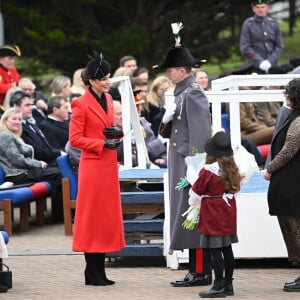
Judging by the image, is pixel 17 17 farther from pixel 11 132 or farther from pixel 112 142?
pixel 112 142

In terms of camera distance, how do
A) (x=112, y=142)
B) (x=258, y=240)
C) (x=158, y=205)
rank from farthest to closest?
(x=158, y=205) < (x=258, y=240) < (x=112, y=142)

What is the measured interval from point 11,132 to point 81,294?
4.84m

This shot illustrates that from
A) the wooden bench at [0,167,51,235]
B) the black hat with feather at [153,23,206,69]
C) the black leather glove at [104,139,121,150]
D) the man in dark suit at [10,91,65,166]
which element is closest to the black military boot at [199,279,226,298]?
the black leather glove at [104,139,121,150]

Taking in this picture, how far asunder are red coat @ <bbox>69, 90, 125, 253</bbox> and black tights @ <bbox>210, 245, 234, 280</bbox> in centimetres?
113

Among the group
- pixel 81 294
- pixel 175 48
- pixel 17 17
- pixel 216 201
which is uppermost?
pixel 17 17

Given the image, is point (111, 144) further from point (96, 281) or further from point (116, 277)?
point (116, 277)

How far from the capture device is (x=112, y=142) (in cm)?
1058

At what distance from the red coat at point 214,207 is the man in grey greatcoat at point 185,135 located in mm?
627

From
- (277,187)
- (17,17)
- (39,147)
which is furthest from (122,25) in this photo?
(277,187)

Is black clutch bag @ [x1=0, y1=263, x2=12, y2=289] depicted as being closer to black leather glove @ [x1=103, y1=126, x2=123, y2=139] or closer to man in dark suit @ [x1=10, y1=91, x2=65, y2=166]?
black leather glove @ [x1=103, y1=126, x2=123, y2=139]

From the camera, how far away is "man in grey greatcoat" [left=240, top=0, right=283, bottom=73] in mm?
20047

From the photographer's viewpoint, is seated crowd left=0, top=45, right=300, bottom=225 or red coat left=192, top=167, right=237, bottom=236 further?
seated crowd left=0, top=45, right=300, bottom=225

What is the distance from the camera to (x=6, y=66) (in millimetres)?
17578

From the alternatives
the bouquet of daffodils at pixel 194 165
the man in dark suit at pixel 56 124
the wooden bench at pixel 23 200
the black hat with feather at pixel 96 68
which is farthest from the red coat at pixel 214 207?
the man in dark suit at pixel 56 124
